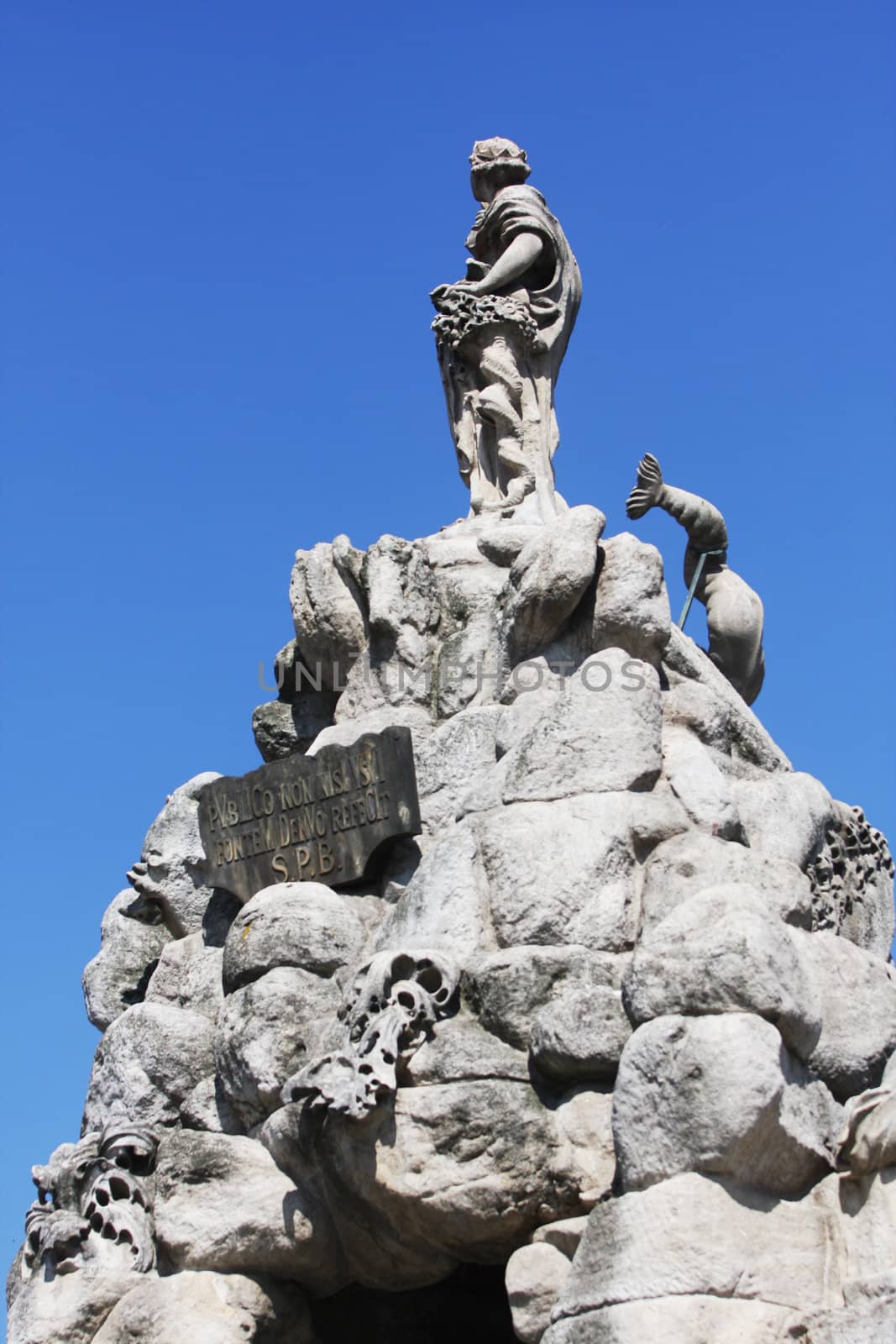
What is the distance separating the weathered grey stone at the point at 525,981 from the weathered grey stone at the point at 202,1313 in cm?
136

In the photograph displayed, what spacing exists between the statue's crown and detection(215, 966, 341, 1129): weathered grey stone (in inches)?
220

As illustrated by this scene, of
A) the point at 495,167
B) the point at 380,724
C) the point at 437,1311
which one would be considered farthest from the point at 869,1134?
the point at 495,167

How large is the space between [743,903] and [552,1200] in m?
1.22

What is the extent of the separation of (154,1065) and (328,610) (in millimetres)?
2402

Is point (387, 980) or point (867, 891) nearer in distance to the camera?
point (387, 980)

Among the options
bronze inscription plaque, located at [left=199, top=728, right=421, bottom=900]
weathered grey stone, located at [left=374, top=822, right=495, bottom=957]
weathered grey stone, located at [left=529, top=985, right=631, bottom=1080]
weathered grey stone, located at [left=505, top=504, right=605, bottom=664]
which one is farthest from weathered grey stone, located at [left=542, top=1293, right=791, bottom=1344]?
weathered grey stone, located at [left=505, top=504, right=605, bottom=664]

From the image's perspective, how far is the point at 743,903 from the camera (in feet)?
22.2

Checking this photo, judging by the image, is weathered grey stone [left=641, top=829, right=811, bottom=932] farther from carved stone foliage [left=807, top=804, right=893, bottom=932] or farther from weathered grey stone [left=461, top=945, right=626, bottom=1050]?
carved stone foliage [left=807, top=804, right=893, bottom=932]

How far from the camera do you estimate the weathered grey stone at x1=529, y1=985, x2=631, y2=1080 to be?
6.71 m

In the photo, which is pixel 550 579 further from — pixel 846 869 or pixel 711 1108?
pixel 711 1108

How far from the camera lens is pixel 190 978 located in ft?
28.2

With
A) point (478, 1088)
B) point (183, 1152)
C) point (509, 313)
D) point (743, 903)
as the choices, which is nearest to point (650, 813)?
point (743, 903)

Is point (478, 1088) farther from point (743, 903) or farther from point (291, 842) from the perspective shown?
point (291, 842)

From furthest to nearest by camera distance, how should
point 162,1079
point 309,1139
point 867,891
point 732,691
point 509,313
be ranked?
point 509,313 < point 732,691 < point 867,891 < point 162,1079 < point 309,1139
